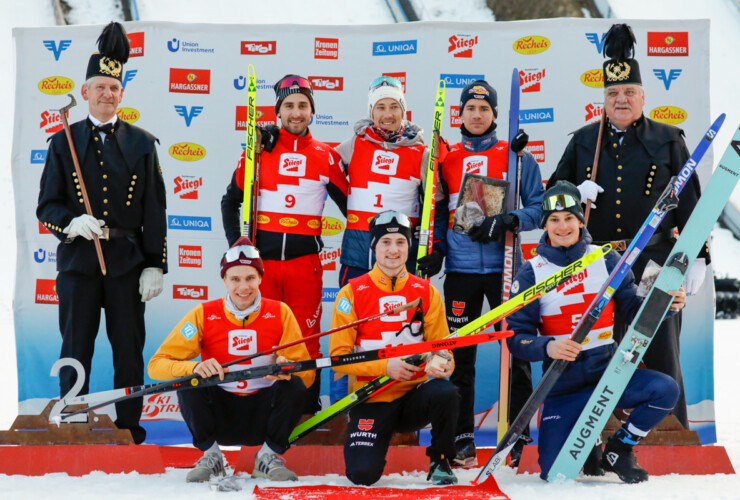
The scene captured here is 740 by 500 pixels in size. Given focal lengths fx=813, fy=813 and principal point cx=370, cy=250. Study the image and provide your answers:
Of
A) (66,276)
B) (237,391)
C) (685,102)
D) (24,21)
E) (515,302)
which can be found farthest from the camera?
(24,21)

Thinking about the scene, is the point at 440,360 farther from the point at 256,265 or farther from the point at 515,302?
the point at 256,265

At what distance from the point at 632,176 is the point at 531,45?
3.86 ft

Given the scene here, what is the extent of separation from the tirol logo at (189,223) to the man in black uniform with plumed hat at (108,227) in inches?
29.8

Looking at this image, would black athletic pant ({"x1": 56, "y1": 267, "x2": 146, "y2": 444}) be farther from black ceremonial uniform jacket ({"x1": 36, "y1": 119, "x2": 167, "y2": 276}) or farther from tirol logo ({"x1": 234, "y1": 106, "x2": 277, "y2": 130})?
tirol logo ({"x1": 234, "y1": 106, "x2": 277, "y2": 130})

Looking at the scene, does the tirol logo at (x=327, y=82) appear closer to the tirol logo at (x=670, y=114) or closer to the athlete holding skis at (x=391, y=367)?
the athlete holding skis at (x=391, y=367)

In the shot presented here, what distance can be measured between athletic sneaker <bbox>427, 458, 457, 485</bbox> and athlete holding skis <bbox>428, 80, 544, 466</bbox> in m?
0.43

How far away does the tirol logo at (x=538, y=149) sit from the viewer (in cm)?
488

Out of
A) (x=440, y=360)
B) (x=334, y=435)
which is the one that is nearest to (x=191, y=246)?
(x=334, y=435)

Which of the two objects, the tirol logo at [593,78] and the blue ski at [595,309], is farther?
the tirol logo at [593,78]

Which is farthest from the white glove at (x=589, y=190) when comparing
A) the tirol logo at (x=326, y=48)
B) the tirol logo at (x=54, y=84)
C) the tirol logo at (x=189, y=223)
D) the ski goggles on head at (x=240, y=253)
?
the tirol logo at (x=54, y=84)

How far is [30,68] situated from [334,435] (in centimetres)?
296

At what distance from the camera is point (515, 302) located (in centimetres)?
336

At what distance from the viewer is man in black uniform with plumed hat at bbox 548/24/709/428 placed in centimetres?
409

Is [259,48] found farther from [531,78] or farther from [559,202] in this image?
[559,202]
